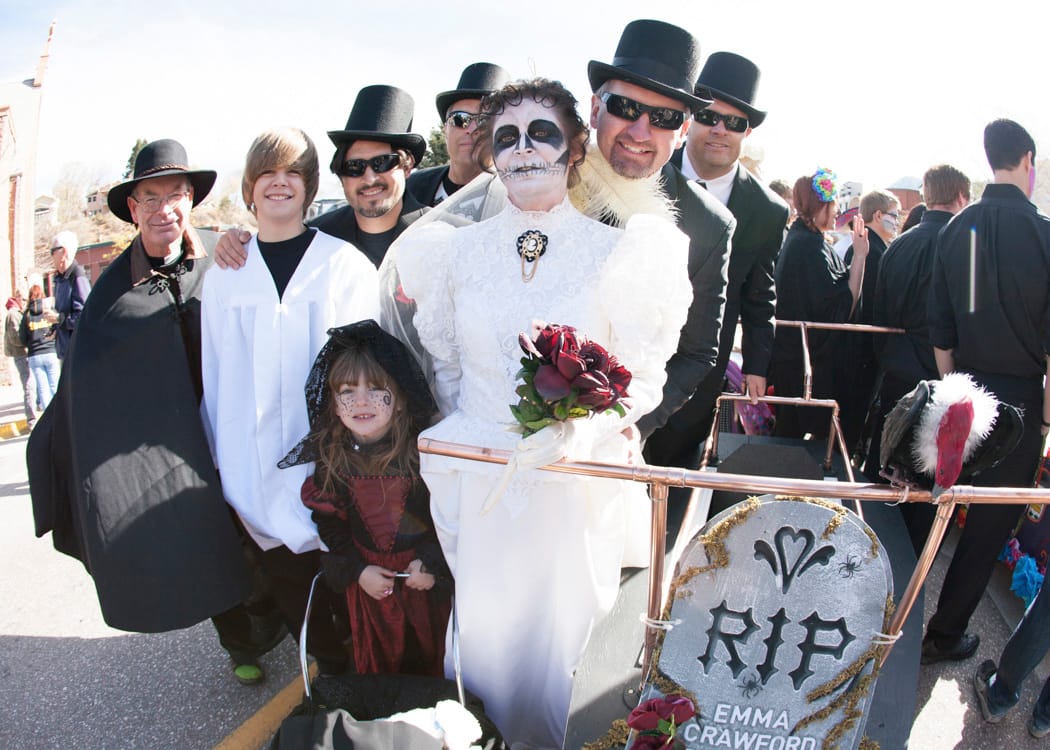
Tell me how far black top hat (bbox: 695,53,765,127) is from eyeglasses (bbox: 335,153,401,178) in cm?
150

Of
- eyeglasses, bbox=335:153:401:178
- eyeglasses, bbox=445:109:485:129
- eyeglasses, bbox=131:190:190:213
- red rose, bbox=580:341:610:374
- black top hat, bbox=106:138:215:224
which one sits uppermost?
eyeglasses, bbox=445:109:485:129

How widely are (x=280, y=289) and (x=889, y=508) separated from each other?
8.42 ft

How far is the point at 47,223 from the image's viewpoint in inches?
877

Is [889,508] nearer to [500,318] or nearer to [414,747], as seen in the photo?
[500,318]

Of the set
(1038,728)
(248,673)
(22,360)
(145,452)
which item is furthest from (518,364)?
(22,360)

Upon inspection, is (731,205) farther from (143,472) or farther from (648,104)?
(143,472)

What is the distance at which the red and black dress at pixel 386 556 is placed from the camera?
256 cm

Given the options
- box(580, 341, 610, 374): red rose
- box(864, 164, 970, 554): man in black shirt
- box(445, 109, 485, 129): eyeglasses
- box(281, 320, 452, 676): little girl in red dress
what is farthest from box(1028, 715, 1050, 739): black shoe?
box(445, 109, 485, 129): eyeglasses

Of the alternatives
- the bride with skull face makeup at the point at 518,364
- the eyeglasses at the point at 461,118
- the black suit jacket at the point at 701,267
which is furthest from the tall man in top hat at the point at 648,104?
the eyeglasses at the point at 461,118

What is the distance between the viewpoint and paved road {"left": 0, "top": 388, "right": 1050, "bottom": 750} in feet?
9.59

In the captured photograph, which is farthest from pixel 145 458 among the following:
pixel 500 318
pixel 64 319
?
pixel 64 319

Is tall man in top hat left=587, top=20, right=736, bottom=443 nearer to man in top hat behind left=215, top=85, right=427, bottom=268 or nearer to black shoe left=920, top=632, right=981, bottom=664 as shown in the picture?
man in top hat behind left=215, top=85, right=427, bottom=268

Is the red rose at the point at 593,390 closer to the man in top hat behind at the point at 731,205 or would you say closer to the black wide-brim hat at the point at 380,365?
the black wide-brim hat at the point at 380,365

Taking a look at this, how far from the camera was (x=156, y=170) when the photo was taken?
2850 millimetres
